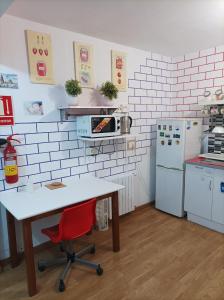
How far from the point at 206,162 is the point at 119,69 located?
174cm

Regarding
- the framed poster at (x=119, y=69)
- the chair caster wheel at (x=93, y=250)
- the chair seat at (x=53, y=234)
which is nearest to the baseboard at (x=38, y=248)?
the chair caster wheel at (x=93, y=250)

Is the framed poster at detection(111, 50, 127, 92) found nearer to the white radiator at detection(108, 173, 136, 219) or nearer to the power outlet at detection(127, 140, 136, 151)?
the power outlet at detection(127, 140, 136, 151)

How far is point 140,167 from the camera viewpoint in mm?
3559

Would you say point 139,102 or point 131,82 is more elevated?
point 131,82

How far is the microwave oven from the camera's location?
243 cm

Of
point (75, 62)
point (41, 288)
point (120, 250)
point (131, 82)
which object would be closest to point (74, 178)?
point (120, 250)

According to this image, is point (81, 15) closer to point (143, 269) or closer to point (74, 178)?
point (74, 178)

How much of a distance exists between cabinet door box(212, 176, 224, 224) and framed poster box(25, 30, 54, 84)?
2.36 meters

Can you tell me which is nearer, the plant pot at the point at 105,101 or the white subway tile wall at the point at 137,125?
the white subway tile wall at the point at 137,125

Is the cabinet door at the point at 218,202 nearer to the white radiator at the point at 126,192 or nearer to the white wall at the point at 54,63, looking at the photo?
the white radiator at the point at 126,192

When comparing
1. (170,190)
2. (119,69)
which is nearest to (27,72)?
(119,69)

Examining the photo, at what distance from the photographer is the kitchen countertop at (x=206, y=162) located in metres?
2.80

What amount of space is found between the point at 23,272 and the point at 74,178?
3.66 feet

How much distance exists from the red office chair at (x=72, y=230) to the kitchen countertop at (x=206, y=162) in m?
1.63
